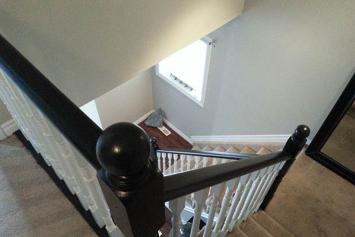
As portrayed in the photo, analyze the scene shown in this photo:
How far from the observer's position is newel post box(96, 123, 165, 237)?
1.58 feet

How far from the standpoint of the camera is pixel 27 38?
1643 millimetres

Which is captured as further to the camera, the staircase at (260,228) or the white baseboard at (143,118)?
the white baseboard at (143,118)

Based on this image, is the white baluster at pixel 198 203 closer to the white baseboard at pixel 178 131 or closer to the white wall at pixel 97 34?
the white wall at pixel 97 34

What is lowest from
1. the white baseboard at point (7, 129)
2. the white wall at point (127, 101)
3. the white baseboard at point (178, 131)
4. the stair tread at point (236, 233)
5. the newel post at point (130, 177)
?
the white baseboard at point (178, 131)

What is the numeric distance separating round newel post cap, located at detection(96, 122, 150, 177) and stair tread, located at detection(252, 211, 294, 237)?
2.01m

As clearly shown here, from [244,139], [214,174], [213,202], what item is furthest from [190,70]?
[214,174]

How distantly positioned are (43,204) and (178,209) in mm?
1023

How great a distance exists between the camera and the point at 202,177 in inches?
32.3

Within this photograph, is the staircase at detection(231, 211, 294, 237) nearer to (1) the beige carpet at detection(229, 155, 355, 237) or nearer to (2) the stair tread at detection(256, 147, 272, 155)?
(1) the beige carpet at detection(229, 155, 355, 237)

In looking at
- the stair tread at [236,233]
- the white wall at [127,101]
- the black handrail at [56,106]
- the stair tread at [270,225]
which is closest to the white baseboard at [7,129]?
the black handrail at [56,106]

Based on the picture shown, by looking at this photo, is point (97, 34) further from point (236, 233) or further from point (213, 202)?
point (236, 233)

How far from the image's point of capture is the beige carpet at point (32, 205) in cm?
148

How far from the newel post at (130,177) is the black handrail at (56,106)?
9 cm

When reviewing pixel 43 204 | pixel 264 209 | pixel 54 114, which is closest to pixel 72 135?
pixel 54 114
